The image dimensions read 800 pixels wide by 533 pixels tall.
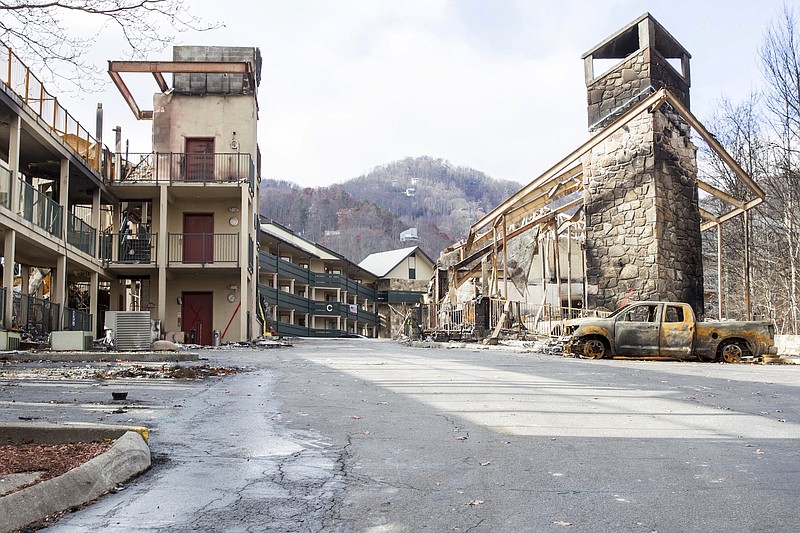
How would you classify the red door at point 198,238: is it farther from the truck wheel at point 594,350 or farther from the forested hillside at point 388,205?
the forested hillside at point 388,205

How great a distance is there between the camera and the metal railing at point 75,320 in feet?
86.2

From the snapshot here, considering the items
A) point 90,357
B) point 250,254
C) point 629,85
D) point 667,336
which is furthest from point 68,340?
point 629,85

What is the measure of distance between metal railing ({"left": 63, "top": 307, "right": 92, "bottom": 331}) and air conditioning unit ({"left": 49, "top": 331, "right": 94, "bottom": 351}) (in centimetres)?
656

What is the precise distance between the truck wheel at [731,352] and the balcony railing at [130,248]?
2249 cm

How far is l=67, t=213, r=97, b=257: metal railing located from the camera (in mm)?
27500

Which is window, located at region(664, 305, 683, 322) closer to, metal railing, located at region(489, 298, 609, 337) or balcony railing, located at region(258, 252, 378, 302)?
metal railing, located at region(489, 298, 609, 337)

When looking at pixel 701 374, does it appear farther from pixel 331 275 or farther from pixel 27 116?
pixel 331 275

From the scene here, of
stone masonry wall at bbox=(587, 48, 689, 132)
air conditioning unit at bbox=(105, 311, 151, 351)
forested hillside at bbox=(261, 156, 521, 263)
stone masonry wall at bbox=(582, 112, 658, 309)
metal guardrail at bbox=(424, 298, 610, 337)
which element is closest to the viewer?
air conditioning unit at bbox=(105, 311, 151, 351)

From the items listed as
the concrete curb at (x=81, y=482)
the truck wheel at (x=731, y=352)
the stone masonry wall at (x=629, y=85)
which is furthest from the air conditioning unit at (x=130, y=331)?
the concrete curb at (x=81, y=482)

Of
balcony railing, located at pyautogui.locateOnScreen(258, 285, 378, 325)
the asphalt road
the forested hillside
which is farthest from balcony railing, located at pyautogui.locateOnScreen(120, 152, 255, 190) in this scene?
the forested hillside

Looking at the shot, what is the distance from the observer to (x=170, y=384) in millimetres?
11133

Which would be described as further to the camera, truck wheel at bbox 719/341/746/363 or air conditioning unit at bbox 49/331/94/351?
air conditioning unit at bbox 49/331/94/351

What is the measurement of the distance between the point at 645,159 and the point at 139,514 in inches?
847

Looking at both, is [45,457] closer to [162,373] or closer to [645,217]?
[162,373]
